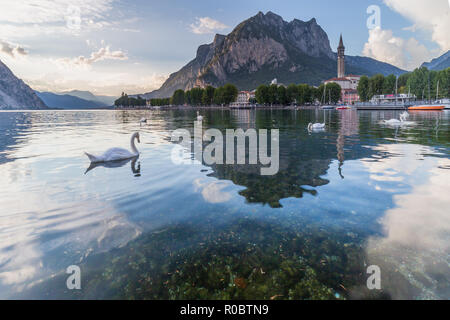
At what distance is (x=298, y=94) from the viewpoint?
146 meters

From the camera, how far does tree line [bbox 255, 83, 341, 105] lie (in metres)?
143

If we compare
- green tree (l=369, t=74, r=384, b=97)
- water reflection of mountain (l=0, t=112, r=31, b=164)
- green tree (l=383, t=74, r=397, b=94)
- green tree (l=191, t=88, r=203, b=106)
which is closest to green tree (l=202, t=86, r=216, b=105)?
green tree (l=191, t=88, r=203, b=106)

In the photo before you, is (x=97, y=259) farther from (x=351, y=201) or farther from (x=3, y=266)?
(x=351, y=201)

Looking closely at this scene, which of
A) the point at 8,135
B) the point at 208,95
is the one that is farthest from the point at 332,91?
the point at 8,135

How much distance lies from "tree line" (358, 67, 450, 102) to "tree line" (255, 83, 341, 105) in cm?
1945

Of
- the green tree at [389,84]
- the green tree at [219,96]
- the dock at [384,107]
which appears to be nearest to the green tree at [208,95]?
the green tree at [219,96]

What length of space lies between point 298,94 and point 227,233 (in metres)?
151

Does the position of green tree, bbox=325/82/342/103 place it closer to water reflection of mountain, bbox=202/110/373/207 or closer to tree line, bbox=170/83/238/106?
tree line, bbox=170/83/238/106

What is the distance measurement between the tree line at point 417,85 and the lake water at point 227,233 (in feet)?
354

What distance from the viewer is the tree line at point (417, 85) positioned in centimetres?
9144

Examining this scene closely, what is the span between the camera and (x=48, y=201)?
27.8 feet

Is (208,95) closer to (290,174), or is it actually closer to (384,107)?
(384,107)
